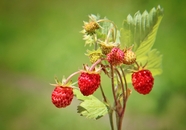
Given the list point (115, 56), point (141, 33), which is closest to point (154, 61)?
point (141, 33)

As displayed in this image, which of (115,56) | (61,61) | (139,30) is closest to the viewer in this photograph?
(115,56)

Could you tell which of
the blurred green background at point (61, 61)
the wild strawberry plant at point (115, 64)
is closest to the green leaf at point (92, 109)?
the wild strawberry plant at point (115, 64)

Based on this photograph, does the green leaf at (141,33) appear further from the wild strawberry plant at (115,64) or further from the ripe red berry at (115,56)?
the ripe red berry at (115,56)

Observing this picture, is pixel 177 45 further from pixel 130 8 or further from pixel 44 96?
pixel 44 96

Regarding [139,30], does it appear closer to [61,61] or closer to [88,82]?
[88,82]

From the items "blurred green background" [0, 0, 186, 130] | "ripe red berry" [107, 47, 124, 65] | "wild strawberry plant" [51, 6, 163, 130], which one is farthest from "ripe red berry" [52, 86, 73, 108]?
"blurred green background" [0, 0, 186, 130]
